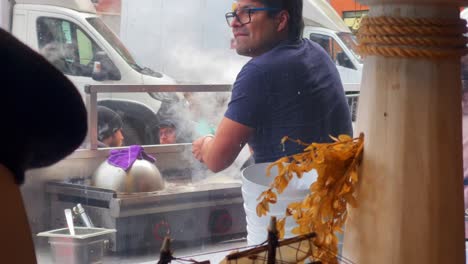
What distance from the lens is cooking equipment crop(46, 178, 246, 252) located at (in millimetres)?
1716

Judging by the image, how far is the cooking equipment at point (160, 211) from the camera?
5.63 feet

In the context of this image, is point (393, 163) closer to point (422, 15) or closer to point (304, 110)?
point (422, 15)

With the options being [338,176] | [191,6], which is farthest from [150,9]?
[338,176]

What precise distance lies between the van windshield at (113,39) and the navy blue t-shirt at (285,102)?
0.94 ft

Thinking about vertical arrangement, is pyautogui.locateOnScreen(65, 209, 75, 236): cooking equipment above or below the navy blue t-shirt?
below

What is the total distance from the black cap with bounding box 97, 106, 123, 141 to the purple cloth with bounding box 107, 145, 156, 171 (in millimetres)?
53

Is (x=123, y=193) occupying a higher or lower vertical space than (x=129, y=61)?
lower

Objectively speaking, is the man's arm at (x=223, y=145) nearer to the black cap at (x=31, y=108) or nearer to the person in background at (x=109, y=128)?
the person in background at (x=109, y=128)

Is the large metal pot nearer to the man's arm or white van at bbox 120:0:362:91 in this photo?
the man's arm

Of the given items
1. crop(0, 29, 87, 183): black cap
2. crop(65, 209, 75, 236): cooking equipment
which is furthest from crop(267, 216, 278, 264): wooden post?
crop(65, 209, 75, 236): cooking equipment

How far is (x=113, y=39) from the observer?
1.77 m

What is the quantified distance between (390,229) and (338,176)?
0.26ft

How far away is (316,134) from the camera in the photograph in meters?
1.67

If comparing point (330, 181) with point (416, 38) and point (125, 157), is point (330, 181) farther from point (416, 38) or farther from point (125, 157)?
point (125, 157)
